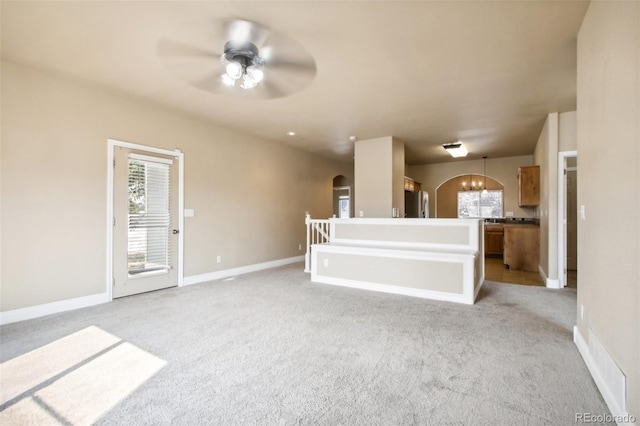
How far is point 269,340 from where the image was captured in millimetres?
2592

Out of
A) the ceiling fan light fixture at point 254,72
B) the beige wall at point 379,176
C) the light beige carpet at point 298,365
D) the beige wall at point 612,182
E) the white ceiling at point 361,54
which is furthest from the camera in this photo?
the beige wall at point 379,176

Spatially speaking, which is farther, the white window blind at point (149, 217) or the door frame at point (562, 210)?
the door frame at point (562, 210)

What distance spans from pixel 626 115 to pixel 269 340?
286cm

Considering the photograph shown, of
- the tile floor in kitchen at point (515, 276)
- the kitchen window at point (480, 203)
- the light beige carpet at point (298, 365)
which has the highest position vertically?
the kitchen window at point (480, 203)

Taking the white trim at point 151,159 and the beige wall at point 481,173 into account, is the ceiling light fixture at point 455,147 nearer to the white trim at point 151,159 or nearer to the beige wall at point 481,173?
the beige wall at point 481,173

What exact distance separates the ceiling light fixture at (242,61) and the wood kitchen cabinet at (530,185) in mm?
5541

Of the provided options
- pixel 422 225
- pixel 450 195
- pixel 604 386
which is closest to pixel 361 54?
pixel 422 225

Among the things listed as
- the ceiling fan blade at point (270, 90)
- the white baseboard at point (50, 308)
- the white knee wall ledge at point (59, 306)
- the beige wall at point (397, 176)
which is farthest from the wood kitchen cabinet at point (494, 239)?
the white baseboard at point (50, 308)

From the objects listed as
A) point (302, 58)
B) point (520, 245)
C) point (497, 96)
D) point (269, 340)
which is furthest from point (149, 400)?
point (520, 245)

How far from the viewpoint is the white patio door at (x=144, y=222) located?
3.83 meters

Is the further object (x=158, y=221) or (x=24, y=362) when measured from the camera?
(x=158, y=221)

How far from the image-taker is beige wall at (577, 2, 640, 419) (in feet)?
4.68

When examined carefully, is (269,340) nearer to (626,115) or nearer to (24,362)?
(24,362)

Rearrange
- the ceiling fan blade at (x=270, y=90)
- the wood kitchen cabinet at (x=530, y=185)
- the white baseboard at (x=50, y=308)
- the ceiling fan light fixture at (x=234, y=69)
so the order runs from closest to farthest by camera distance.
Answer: the ceiling fan light fixture at (x=234, y=69) < the white baseboard at (x=50, y=308) < the ceiling fan blade at (x=270, y=90) < the wood kitchen cabinet at (x=530, y=185)
